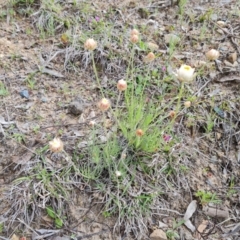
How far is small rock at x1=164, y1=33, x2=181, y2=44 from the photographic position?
1944mm

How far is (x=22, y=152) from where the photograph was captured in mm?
1465

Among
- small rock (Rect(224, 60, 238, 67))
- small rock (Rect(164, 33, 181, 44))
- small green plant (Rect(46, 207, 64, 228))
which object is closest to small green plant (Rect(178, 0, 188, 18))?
small rock (Rect(164, 33, 181, 44))

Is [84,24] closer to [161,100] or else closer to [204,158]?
[161,100]

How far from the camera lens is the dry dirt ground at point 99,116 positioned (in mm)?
1343

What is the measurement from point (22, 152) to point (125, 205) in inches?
18.6

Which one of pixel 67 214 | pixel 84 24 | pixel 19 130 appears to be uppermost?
pixel 84 24

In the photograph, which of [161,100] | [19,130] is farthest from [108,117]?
[19,130]

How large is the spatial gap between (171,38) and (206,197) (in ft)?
2.96

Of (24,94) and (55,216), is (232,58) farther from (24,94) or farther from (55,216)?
(55,216)

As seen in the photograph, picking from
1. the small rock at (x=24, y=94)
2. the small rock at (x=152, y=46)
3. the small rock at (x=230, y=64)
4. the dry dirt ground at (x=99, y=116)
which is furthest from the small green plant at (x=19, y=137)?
the small rock at (x=230, y=64)

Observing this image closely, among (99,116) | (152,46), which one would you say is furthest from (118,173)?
(152,46)

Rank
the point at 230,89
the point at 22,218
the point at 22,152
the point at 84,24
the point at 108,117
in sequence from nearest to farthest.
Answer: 1. the point at 22,218
2. the point at 22,152
3. the point at 108,117
4. the point at 230,89
5. the point at 84,24

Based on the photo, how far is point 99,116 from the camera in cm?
163

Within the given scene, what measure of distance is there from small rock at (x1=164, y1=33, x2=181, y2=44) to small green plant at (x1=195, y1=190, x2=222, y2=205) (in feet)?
2.83
